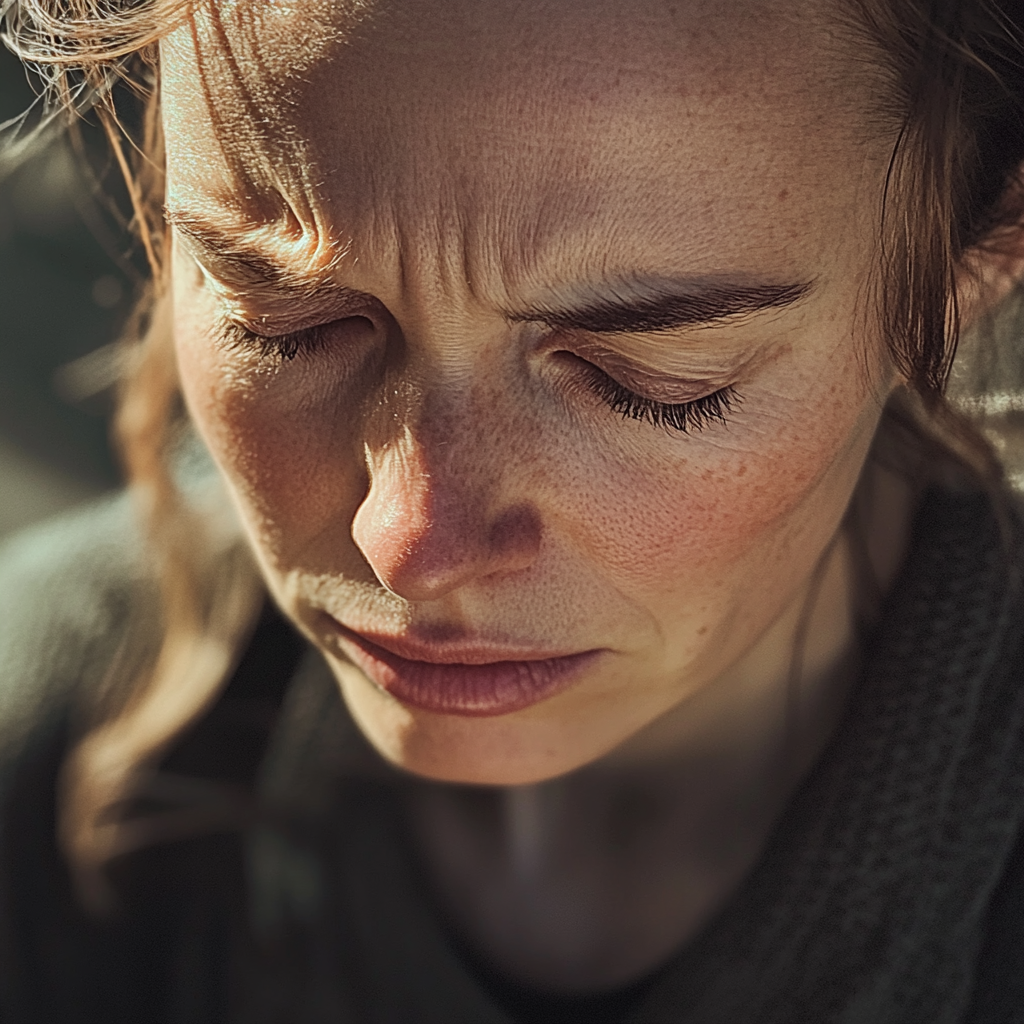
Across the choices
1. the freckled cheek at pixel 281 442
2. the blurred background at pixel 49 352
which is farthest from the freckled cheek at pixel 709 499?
the blurred background at pixel 49 352

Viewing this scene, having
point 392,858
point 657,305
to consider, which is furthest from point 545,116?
point 392,858

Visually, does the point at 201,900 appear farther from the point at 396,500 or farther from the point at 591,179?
the point at 591,179

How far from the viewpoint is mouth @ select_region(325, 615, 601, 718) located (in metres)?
0.57

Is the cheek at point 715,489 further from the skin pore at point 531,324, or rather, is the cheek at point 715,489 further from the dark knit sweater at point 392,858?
the dark knit sweater at point 392,858

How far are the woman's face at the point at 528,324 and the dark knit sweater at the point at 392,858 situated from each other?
0.48 feet

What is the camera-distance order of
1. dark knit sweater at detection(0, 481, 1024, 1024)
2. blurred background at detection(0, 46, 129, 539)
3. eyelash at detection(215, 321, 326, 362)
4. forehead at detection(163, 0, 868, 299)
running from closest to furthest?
1. forehead at detection(163, 0, 868, 299)
2. eyelash at detection(215, 321, 326, 362)
3. dark knit sweater at detection(0, 481, 1024, 1024)
4. blurred background at detection(0, 46, 129, 539)

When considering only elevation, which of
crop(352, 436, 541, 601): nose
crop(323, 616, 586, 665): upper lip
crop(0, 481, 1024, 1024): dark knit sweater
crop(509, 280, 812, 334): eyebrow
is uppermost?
crop(509, 280, 812, 334): eyebrow

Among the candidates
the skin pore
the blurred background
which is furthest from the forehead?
the blurred background

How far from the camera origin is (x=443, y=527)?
20.2 inches

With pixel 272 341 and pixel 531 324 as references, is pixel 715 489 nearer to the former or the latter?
pixel 531 324

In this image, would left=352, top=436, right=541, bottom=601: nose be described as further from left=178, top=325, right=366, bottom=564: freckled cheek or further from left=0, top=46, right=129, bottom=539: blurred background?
left=0, top=46, right=129, bottom=539: blurred background

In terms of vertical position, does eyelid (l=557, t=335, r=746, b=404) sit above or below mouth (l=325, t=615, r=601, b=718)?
above

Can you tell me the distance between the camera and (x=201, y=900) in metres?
0.92

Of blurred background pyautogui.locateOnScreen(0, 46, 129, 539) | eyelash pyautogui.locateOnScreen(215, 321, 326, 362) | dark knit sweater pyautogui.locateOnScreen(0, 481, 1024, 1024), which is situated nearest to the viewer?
eyelash pyautogui.locateOnScreen(215, 321, 326, 362)
